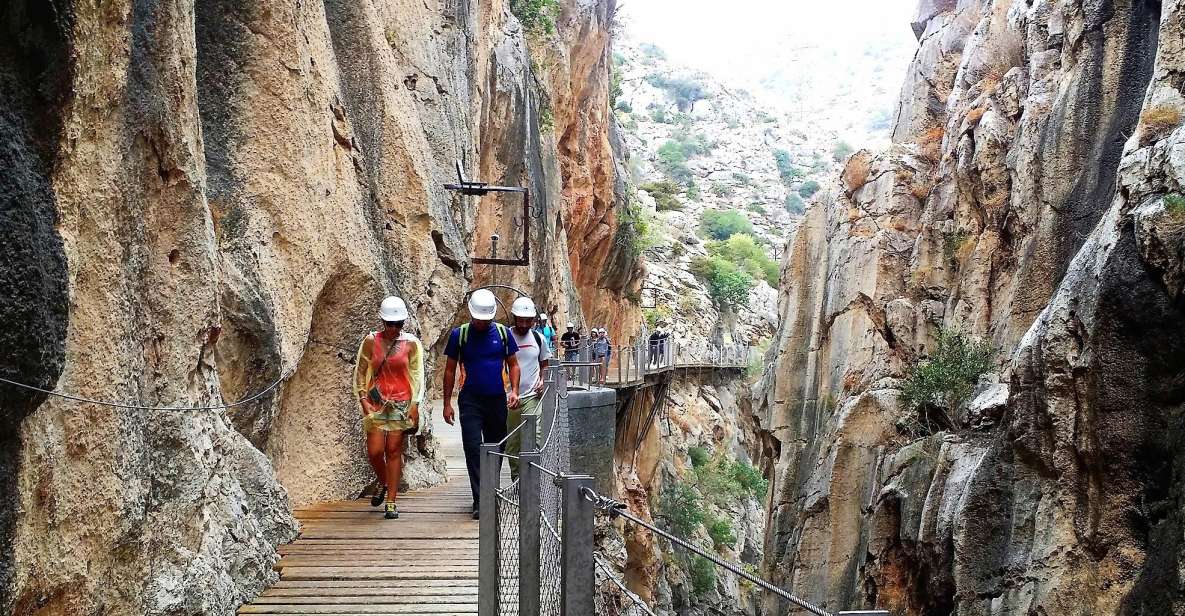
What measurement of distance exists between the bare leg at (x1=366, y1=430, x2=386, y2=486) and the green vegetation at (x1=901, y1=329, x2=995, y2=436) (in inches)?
341

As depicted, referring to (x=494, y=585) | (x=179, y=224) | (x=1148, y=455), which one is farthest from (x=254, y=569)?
(x=1148, y=455)

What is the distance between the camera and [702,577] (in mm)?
31422

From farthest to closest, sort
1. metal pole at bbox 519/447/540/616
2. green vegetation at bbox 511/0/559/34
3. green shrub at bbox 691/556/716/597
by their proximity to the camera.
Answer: green shrub at bbox 691/556/716/597 < green vegetation at bbox 511/0/559/34 < metal pole at bbox 519/447/540/616

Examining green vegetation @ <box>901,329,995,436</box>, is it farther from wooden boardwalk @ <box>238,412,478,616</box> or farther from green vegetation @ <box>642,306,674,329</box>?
green vegetation @ <box>642,306,674,329</box>

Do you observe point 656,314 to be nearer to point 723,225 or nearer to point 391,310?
point 723,225

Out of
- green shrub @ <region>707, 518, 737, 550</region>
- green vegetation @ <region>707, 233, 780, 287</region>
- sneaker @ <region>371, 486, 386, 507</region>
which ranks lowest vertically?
green shrub @ <region>707, 518, 737, 550</region>

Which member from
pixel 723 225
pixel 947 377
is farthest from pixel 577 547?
pixel 723 225

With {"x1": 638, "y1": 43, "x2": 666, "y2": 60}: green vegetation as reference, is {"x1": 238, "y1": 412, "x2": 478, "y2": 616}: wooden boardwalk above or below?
below

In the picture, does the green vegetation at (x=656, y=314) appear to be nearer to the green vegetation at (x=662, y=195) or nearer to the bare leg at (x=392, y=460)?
the green vegetation at (x=662, y=195)

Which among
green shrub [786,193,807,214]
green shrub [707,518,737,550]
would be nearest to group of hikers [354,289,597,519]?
green shrub [707,518,737,550]

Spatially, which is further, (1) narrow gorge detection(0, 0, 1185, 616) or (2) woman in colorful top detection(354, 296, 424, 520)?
(2) woman in colorful top detection(354, 296, 424, 520)

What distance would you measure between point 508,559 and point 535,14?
20655 millimetres

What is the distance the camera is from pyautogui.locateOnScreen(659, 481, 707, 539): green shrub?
31312 millimetres

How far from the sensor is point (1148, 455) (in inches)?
294
